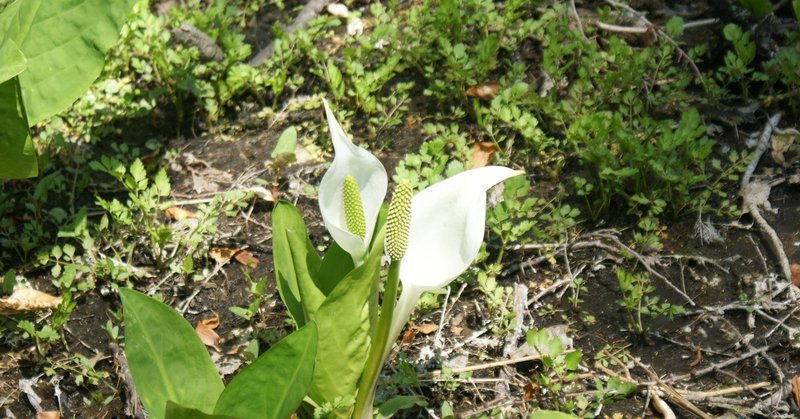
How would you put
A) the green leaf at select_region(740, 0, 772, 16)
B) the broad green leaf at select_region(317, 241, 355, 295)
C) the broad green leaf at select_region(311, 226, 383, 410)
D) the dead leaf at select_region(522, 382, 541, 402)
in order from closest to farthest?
the broad green leaf at select_region(311, 226, 383, 410)
the broad green leaf at select_region(317, 241, 355, 295)
the dead leaf at select_region(522, 382, 541, 402)
the green leaf at select_region(740, 0, 772, 16)

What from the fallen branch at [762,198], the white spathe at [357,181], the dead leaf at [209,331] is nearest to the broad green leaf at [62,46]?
the dead leaf at [209,331]

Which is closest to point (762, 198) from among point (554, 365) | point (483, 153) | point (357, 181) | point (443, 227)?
point (483, 153)

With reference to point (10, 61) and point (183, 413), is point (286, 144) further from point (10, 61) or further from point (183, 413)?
point (183, 413)

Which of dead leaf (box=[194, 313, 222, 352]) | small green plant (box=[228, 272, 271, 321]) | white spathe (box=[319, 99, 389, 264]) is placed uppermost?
white spathe (box=[319, 99, 389, 264])

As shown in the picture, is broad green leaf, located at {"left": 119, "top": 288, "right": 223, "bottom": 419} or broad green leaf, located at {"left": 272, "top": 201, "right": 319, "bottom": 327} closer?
broad green leaf, located at {"left": 119, "top": 288, "right": 223, "bottom": 419}

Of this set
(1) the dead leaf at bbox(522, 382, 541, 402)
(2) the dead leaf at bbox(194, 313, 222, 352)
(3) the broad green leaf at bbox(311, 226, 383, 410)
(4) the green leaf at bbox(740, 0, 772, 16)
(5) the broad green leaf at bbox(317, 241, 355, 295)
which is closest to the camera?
(3) the broad green leaf at bbox(311, 226, 383, 410)

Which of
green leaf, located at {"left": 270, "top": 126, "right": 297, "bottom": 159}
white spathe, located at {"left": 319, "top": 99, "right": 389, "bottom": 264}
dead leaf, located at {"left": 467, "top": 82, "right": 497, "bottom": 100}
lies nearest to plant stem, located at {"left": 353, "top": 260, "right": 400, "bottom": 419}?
white spathe, located at {"left": 319, "top": 99, "right": 389, "bottom": 264}

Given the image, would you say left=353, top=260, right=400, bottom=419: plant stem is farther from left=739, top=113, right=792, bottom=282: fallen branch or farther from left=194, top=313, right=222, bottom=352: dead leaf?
left=739, top=113, right=792, bottom=282: fallen branch

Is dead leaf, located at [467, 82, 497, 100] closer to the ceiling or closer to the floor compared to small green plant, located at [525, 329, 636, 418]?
closer to the ceiling
